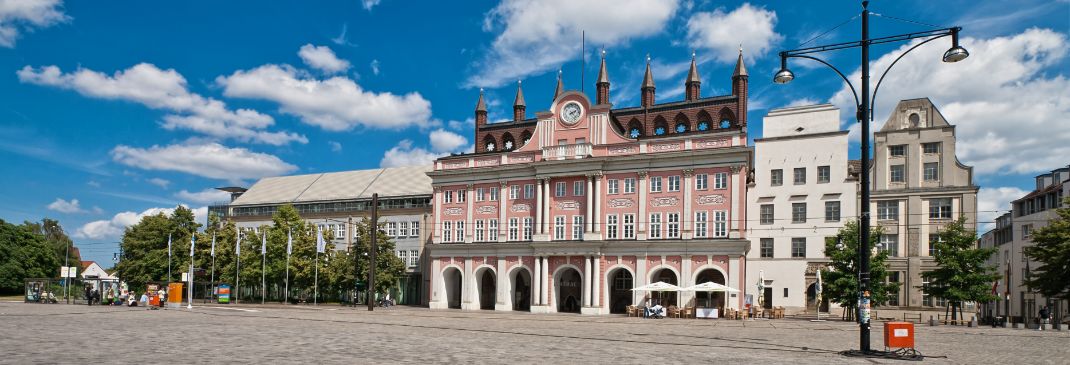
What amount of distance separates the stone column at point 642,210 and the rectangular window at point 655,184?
2.05ft

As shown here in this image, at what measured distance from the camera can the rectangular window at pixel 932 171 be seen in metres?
67.6

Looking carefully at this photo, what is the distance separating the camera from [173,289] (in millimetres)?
56031

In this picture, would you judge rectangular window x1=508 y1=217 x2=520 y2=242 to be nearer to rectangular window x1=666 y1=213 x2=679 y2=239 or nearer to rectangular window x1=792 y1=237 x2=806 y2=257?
rectangular window x1=666 y1=213 x2=679 y2=239

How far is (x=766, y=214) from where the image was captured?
6931cm

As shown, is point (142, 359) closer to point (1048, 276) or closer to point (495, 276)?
point (1048, 276)

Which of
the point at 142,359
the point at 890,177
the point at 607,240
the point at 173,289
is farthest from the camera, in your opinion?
the point at 890,177

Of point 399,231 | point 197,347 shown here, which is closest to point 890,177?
point 399,231

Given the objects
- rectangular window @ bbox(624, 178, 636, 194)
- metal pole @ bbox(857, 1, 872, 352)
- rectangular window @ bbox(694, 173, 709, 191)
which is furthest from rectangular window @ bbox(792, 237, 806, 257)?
metal pole @ bbox(857, 1, 872, 352)

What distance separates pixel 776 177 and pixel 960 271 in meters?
19.1

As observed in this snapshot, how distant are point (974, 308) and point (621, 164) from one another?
1244 inches

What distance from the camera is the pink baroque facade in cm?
6153

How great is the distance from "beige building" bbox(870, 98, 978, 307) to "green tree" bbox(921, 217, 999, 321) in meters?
13.6

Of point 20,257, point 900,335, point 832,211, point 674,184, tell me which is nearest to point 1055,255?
point 832,211

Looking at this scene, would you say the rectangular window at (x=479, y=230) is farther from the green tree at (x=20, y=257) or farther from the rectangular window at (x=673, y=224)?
the green tree at (x=20, y=257)
